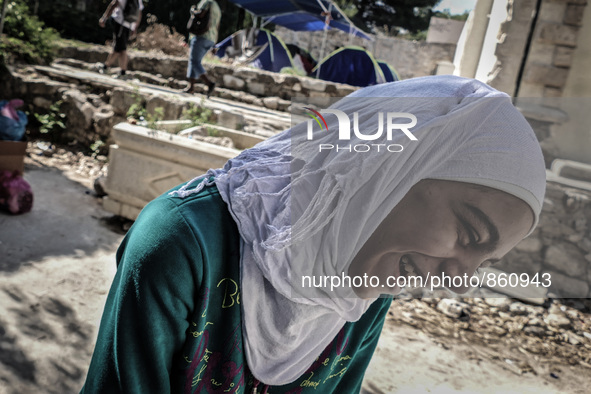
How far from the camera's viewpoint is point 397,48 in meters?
20.7

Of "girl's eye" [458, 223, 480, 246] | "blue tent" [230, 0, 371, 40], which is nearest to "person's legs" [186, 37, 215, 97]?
"blue tent" [230, 0, 371, 40]

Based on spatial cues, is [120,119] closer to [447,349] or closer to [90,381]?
[447,349]

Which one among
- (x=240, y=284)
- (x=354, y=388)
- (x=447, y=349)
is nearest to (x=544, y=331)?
(x=447, y=349)

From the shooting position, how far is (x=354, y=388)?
1398mm

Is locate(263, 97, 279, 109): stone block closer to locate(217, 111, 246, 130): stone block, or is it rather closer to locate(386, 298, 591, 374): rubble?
locate(217, 111, 246, 130): stone block

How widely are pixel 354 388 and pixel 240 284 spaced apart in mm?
613

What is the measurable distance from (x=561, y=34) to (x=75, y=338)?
5.23m

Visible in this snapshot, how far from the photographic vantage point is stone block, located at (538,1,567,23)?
4836 millimetres

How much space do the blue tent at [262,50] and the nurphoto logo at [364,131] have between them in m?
12.5

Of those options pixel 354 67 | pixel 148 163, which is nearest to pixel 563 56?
pixel 148 163

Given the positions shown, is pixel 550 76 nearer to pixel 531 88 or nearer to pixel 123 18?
pixel 531 88

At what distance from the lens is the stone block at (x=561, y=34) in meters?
4.84

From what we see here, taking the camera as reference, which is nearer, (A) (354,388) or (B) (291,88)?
(A) (354,388)

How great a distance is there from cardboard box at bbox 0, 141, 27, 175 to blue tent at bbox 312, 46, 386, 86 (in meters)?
9.33
